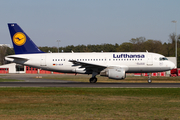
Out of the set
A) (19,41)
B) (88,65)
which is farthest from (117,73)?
(19,41)

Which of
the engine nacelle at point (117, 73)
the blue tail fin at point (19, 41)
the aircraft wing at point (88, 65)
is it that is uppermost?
the blue tail fin at point (19, 41)

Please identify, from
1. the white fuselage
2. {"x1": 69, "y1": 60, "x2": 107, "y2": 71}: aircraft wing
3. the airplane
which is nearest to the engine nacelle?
the airplane

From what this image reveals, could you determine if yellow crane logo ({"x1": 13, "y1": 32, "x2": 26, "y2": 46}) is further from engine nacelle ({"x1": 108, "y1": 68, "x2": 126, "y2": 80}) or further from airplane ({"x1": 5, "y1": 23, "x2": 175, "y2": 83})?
engine nacelle ({"x1": 108, "y1": 68, "x2": 126, "y2": 80})

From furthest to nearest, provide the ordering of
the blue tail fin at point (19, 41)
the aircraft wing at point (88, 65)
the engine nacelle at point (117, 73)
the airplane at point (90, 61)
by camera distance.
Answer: the blue tail fin at point (19, 41) → the airplane at point (90, 61) → the aircraft wing at point (88, 65) → the engine nacelle at point (117, 73)

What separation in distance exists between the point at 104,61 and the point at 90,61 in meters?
1.97

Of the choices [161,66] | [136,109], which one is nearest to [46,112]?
[136,109]

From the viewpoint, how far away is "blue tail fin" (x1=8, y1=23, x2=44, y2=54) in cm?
3647

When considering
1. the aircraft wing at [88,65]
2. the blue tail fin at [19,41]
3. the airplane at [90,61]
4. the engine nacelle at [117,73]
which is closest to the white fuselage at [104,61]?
the airplane at [90,61]

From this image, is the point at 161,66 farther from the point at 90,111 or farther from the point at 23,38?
the point at 90,111

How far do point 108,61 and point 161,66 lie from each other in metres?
7.20

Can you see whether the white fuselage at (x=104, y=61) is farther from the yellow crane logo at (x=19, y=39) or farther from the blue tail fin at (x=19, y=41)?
the yellow crane logo at (x=19, y=39)

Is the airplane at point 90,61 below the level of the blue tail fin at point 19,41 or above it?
below

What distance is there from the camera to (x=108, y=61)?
3469 cm

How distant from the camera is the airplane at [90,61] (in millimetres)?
33875
